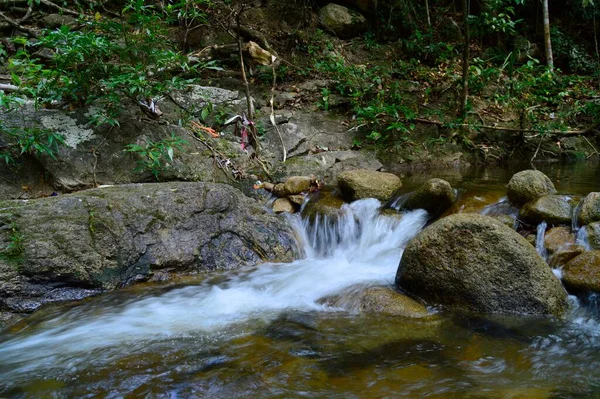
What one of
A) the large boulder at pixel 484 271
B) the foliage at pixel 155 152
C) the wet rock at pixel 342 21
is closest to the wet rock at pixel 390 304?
the large boulder at pixel 484 271

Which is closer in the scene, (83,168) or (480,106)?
(83,168)

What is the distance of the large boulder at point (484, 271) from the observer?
3244 mm

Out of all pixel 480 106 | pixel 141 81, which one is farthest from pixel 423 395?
pixel 480 106

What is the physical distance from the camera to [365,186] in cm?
557

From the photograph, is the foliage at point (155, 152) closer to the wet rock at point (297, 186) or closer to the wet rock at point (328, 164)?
the wet rock at point (297, 186)

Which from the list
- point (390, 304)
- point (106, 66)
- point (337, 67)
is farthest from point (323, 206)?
point (337, 67)

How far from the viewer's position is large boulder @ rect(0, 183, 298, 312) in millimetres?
3596

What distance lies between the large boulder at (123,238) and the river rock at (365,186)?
1.04m

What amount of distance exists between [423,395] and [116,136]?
538 centimetres

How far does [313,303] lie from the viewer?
370 cm

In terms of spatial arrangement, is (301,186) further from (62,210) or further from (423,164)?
(423,164)

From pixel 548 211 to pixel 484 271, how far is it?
1.39m

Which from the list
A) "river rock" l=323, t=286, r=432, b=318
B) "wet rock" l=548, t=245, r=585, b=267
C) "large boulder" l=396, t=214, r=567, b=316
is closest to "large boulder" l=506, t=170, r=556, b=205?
"wet rock" l=548, t=245, r=585, b=267

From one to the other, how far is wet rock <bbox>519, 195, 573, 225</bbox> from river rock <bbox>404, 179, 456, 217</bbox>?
88cm
